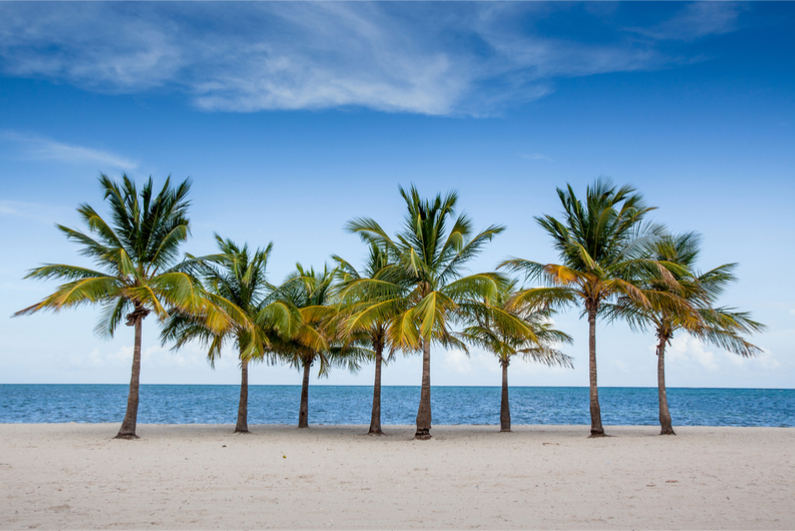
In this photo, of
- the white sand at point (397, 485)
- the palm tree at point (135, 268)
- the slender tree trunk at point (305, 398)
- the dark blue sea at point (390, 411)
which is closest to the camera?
the white sand at point (397, 485)

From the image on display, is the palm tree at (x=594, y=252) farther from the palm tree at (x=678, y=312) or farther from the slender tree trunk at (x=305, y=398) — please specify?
the slender tree trunk at (x=305, y=398)

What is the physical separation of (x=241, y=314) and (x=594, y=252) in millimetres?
12158

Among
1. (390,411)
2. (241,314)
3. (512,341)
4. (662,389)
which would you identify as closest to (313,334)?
(241,314)

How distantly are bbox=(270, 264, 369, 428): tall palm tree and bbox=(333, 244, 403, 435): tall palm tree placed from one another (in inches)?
31.7

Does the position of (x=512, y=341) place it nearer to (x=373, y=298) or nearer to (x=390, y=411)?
(x=373, y=298)

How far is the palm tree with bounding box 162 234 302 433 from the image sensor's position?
17859 mm

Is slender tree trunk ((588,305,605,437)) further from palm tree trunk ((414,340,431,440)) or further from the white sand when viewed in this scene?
palm tree trunk ((414,340,431,440))

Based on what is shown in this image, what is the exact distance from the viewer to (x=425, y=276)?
17750 millimetres

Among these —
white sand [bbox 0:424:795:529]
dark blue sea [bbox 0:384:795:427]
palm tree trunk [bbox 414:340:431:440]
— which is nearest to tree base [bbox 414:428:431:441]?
palm tree trunk [bbox 414:340:431:440]

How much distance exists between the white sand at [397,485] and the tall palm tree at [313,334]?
4.98 m

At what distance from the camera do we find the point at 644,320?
18.9 meters

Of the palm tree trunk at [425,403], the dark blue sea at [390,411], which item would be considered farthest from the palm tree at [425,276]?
the dark blue sea at [390,411]

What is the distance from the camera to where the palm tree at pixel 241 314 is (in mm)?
17859

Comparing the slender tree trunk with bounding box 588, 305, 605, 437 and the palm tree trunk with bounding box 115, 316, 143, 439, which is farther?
the slender tree trunk with bounding box 588, 305, 605, 437
